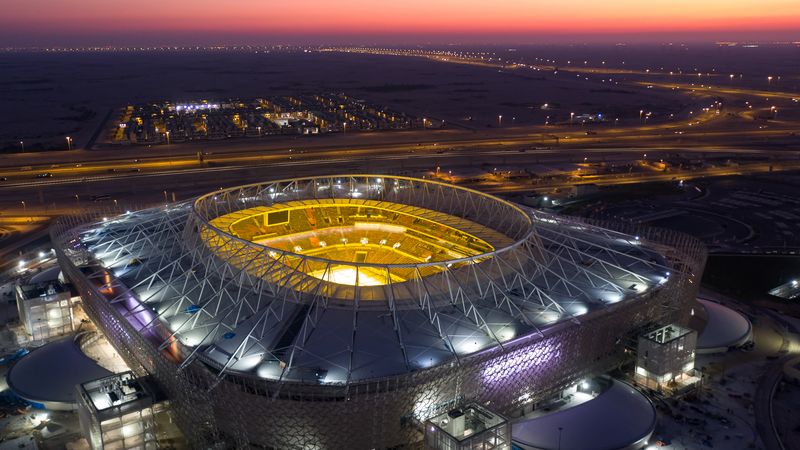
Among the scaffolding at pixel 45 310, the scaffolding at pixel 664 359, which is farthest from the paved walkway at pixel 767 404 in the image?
the scaffolding at pixel 45 310

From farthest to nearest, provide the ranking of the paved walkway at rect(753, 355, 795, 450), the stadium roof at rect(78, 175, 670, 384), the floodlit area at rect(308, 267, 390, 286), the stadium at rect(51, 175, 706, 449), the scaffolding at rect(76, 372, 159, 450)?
the floodlit area at rect(308, 267, 390, 286) < the paved walkway at rect(753, 355, 795, 450) < the stadium roof at rect(78, 175, 670, 384) < the scaffolding at rect(76, 372, 159, 450) < the stadium at rect(51, 175, 706, 449)

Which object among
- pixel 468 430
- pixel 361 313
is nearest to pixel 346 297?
pixel 361 313

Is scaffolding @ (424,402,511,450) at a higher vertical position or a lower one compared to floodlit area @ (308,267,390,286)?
lower

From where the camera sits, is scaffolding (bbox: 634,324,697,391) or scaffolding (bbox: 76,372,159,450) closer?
scaffolding (bbox: 76,372,159,450)

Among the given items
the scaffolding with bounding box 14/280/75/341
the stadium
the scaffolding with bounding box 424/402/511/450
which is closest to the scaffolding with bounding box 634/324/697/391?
the stadium

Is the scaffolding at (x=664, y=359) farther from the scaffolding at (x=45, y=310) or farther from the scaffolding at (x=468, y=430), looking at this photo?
the scaffolding at (x=45, y=310)

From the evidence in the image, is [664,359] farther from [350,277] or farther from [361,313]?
[350,277]

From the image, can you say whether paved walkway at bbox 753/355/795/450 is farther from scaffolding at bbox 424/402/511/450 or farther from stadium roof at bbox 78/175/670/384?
scaffolding at bbox 424/402/511/450
